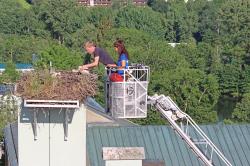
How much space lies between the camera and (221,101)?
2650 inches

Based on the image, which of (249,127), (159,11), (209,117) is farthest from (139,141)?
(159,11)

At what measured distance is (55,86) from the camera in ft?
36.0

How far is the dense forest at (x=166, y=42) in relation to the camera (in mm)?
48844

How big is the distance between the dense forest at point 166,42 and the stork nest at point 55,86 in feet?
97.9

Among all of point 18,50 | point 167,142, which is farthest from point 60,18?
point 167,142

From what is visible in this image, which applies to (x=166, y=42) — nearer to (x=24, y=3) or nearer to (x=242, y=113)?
(x=242, y=113)

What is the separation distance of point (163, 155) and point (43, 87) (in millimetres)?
4451

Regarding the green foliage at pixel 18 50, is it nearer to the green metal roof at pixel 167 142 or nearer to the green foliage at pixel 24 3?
the green foliage at pixel 24 3

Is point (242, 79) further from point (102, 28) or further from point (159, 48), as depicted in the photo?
point (102, 28)

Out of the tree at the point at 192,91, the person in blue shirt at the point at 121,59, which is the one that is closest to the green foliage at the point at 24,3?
the tree at the point at 192,91

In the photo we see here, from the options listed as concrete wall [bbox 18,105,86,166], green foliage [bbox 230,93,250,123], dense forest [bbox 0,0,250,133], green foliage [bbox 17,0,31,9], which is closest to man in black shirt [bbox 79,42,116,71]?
concrete wall [bbox 18,105,86,166]

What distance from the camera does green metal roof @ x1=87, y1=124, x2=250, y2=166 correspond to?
14516 millimetres

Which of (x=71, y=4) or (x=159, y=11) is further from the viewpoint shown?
(x=159, y=11)

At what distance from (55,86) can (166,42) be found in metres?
79.4
